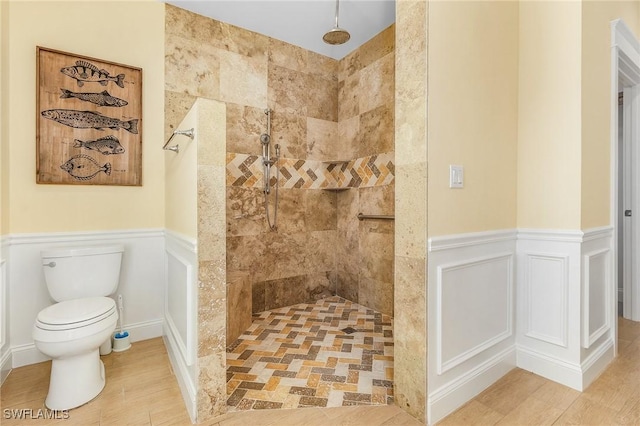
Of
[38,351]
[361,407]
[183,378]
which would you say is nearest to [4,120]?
[38,351]

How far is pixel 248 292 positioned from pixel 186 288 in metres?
1.06

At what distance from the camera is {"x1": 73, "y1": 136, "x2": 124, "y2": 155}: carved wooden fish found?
2.30 metres

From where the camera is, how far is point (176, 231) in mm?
2082

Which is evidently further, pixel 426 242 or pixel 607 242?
pixel 607 242

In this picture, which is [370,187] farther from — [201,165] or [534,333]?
[201,165]

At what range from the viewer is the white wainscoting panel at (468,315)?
1.57 metres

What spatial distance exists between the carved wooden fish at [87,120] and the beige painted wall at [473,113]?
87.2 inches

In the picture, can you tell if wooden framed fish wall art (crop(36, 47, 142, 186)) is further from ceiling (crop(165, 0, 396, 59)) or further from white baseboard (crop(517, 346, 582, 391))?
white baseboard (crop(517, 346, 582, 391))

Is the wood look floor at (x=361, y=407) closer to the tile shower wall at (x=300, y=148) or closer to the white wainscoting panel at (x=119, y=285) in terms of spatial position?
the white wainscoting panel at (x=119, y=285)

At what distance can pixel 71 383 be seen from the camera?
66.4 inches

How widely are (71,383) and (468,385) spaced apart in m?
2.11

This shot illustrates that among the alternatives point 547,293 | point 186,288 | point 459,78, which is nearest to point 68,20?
point 186,288

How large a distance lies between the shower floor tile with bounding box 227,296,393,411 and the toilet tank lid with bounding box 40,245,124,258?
110 centimetres

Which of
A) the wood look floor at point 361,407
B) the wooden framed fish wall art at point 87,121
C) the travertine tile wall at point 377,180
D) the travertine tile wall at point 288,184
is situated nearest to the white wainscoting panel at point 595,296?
the wood look floor at point 361,407
